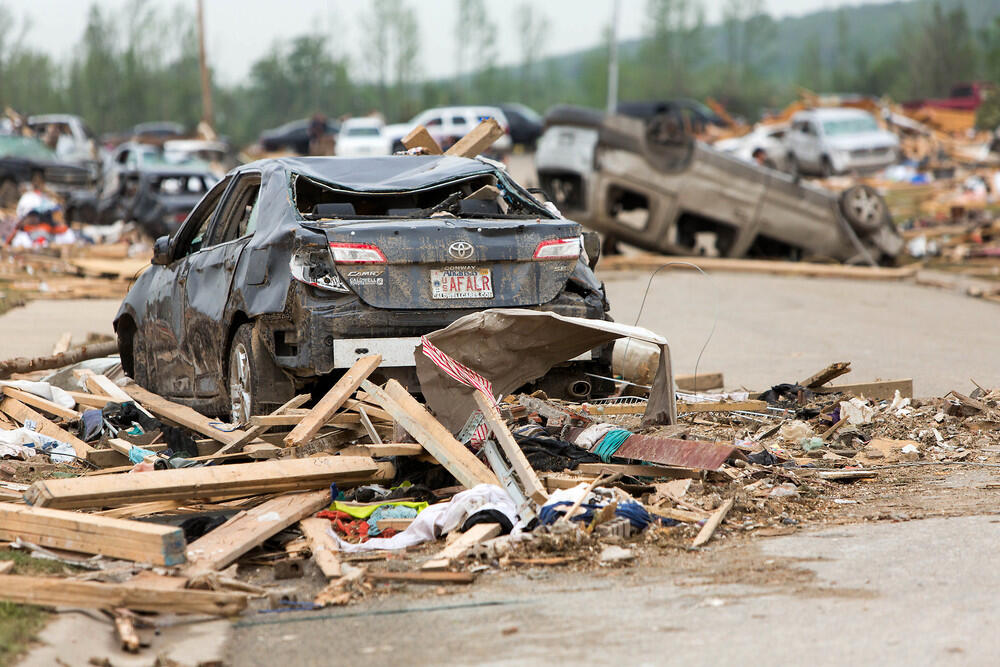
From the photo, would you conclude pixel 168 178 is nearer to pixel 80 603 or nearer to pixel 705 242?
pixel 705 242

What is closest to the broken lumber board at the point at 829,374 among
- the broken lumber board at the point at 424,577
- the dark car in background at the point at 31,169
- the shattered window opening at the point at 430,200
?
the shattered window opening at the point at 430,200

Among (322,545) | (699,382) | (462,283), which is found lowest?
(699,382)

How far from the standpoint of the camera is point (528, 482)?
5895 millimetres

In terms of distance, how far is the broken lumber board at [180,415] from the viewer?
735 centimetres

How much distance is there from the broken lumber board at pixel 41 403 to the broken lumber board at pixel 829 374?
491 cm

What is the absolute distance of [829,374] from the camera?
343 inches

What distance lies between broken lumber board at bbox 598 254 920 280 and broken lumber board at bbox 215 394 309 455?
40.9 feet

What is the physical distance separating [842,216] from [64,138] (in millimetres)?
30959

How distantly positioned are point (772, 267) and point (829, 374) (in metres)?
11.4

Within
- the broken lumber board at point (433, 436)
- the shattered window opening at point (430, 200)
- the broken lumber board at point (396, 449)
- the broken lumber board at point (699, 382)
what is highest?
the shattered window opening at point (430, 200)

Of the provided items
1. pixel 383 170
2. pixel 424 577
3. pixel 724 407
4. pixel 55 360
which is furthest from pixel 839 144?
pixel 424 577

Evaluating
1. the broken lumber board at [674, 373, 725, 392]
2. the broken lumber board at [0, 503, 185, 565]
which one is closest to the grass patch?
the broken lumber board at [0, 503, 185, 565]

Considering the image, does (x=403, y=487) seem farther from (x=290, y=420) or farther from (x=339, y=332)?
(x=339, y=332)

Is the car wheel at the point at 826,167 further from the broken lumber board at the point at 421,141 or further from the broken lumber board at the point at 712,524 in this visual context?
the broken lumber board at the point at 712,524
